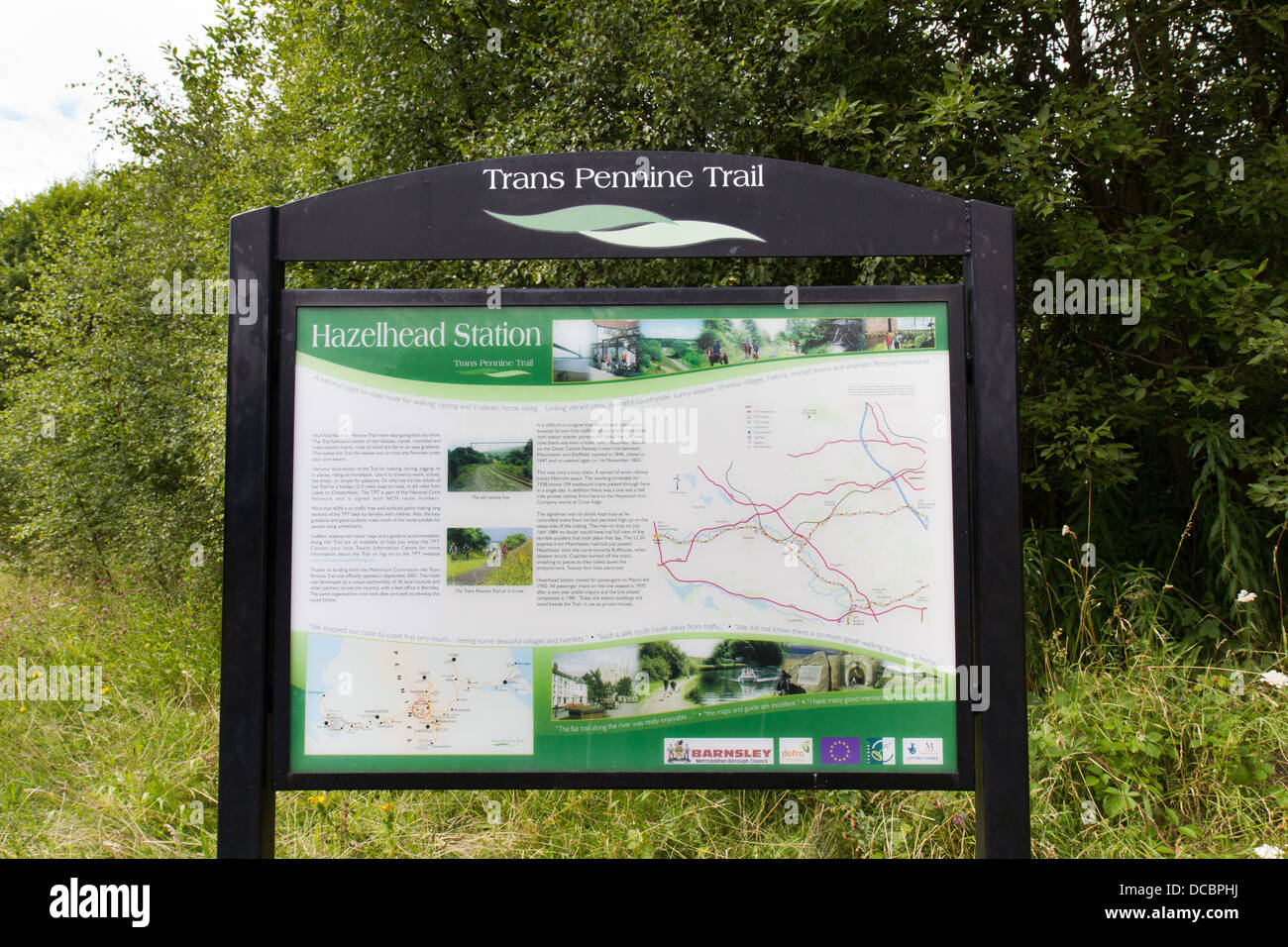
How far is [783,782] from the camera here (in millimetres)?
2350

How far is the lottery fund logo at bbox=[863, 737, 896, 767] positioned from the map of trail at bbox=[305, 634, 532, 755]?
3.54 feet

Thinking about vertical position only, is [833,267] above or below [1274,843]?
above

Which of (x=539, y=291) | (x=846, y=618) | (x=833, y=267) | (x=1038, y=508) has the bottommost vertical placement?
(x=846, y=618)

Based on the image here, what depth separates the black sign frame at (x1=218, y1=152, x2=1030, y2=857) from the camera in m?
2.36

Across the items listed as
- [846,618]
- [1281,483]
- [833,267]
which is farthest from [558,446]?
[1281,483]

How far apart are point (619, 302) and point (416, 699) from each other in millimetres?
1454

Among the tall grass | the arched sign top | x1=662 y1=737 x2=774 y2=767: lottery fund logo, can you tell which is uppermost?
the arched sign top

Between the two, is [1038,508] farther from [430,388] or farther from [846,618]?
[430,388]

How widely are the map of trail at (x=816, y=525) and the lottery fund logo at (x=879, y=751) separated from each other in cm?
34

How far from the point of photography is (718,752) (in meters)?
2.39

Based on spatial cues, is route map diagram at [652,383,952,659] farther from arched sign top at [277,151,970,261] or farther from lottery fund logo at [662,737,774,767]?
arched sign top at [277,151,970,261]

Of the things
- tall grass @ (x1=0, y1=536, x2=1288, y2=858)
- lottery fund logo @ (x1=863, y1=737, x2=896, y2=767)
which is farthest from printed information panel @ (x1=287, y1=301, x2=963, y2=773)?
tall grass @ (x1=0, y1=536, x2=1288, y2=858)
